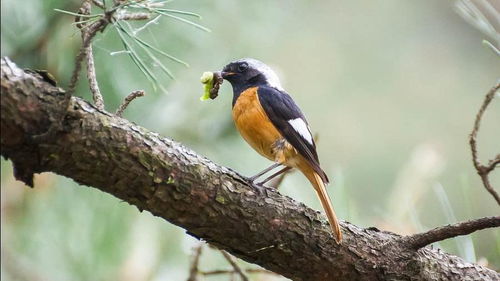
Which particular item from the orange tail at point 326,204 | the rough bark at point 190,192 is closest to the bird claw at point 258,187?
the rough bark at point 190,192

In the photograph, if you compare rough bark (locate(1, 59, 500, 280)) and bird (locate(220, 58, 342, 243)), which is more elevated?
bird (locate(220, 58, 342, 243))

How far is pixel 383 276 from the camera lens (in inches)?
92.9

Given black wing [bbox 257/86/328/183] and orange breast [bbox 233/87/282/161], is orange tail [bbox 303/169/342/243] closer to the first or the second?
black wing [bbox 257/86/328/183]

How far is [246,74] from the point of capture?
321cm

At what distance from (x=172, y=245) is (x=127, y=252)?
0.38 meters

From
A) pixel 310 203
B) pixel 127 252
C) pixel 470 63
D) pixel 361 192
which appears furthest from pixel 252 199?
pixel 470 63

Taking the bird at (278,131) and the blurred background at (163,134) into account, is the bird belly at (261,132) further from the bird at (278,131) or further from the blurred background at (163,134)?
the blurred background at (163,134)

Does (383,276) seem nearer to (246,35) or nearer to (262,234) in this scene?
(262,234)

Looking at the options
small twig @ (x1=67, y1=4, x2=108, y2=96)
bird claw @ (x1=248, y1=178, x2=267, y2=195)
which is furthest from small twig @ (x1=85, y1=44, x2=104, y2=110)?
bird claw @ (x1=248, y1=178, x2=267, y2=195)

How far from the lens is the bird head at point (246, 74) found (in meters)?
3.20

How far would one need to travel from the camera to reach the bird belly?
2805mm

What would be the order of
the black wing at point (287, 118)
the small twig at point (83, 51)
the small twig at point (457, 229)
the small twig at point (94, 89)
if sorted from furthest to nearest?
the black wing at point (287, 118)
the small twig at point (457, 229)
the small twig at point (94, 89)
the small twig at point (83, 51)

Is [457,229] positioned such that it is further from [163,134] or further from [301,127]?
[163,134]

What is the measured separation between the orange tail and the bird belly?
11 centimetres
